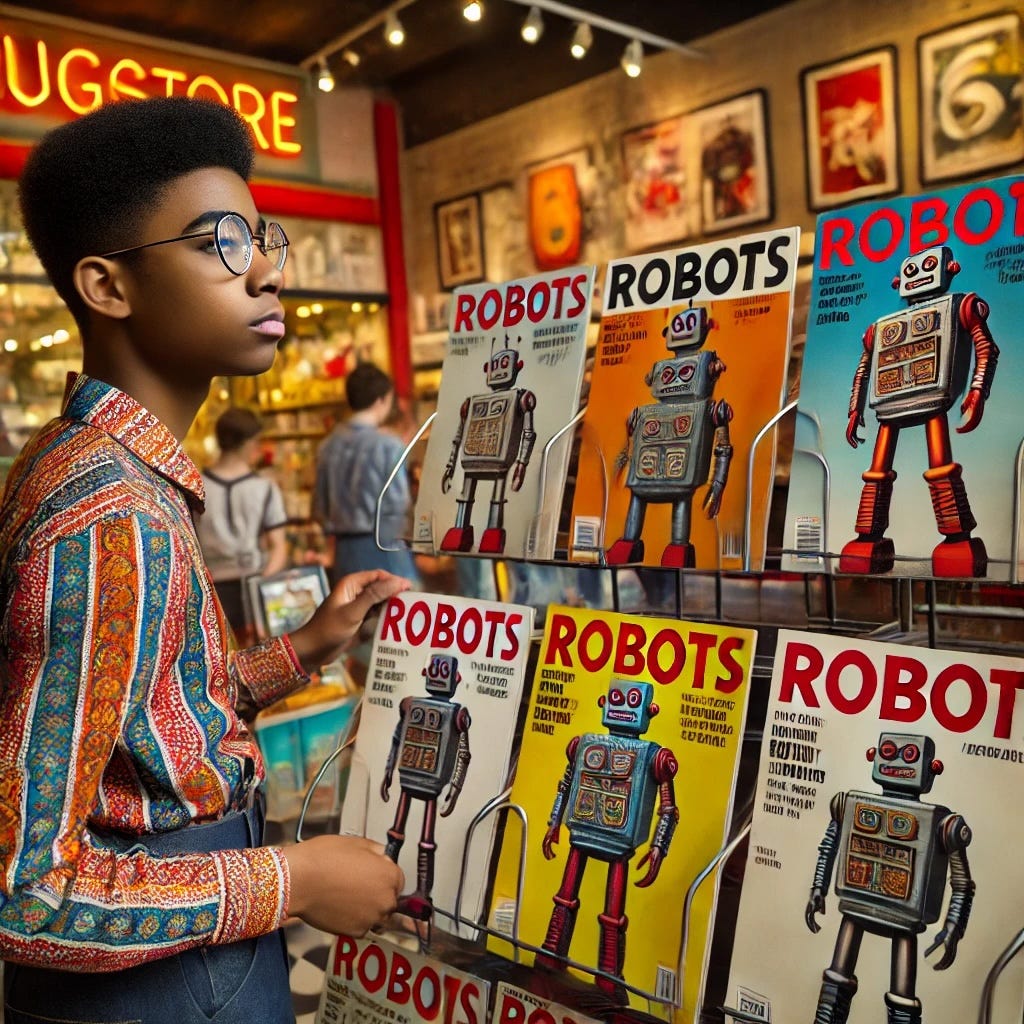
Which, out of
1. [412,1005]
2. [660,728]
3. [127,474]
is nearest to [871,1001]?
[660,728]

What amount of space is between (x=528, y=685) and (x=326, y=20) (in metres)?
5.22

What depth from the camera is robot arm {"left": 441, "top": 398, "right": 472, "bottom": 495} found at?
1.53 m

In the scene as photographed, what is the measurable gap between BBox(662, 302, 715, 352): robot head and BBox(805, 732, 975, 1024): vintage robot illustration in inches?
20.4

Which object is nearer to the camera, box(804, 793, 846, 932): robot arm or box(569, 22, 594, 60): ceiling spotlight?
box(804, 793, 846, 932): robot arm

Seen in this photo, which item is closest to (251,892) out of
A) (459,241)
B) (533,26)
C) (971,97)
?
(971,97)

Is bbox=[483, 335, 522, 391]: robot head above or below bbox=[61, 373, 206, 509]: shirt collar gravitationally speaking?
above

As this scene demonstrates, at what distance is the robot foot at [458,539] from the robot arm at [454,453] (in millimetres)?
64

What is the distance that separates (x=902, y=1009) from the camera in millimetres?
930

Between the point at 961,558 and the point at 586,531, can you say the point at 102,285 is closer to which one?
the point at 586,531

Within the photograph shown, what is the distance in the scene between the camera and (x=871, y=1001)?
3.12 feet

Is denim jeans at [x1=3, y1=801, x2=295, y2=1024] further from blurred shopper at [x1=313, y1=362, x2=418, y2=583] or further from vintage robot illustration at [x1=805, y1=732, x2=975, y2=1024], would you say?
blurred shopper at [x1=313, y1=362, x2=418, y2=583]

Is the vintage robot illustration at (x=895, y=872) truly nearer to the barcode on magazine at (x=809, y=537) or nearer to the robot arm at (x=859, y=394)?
the barcode on magazine at (x=809, y=537)

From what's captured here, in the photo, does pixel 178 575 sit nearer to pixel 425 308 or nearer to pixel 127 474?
pixel 127 474

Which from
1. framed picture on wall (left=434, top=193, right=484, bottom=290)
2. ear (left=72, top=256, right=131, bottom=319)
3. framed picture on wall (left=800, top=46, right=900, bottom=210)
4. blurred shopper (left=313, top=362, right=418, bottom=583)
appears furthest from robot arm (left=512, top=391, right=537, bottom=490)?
framed picture on wall (left=434, top=193, right=484, bottom=290)
